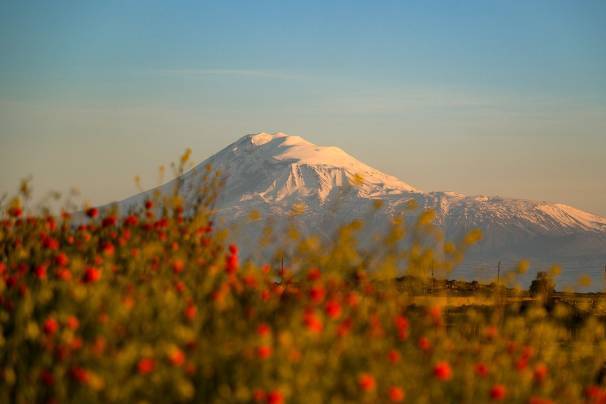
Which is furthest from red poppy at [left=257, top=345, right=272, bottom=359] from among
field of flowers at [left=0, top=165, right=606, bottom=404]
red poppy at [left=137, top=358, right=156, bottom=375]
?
red poppy at [left=137, top=358, right=156, bottom=375]

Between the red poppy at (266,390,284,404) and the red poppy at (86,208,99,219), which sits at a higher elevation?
the red poppy at (86,208,99,219)

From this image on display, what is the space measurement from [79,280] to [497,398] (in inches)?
167

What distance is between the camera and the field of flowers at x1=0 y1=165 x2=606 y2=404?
20.9ft

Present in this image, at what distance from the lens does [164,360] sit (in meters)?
6.67

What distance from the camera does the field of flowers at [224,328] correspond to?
251 inches

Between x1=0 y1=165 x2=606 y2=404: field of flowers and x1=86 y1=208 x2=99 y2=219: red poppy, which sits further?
x1=86 y1=208 x2=99 y2=219: red poppy

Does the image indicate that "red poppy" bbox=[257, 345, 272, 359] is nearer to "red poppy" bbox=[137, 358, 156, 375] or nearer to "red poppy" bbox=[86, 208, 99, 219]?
"red poppy" bbox=[137, 358, 156, 375]

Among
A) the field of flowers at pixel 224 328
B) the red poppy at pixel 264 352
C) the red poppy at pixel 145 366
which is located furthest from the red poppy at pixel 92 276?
the red poppy at pixel 264 352

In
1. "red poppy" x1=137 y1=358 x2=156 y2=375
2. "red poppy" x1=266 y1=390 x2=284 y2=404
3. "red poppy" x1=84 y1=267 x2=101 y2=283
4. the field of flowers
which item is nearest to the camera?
"red poppy" x1=266 y1=390 x2=284 y2=404

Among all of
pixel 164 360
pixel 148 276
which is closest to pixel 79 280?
pixel 148 276

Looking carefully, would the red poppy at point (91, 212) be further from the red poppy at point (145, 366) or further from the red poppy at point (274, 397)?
the red poppy at point (274, 397)

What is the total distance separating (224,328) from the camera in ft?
24.3

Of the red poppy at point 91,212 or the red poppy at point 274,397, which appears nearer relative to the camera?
the red poppy at point 274,397

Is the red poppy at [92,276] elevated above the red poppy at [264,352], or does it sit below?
above
